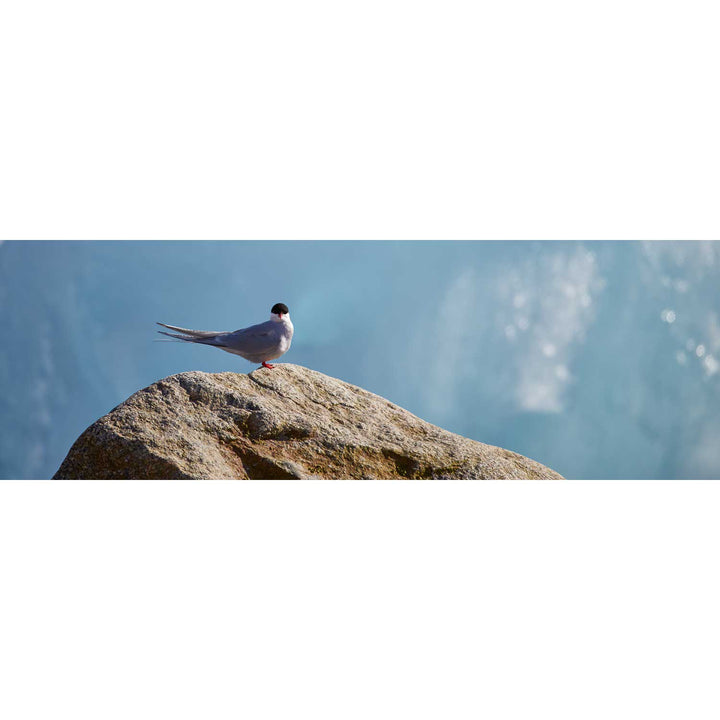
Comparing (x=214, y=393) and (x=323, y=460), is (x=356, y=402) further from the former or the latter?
(x=214, y=393)

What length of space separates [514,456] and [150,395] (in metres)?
2.76

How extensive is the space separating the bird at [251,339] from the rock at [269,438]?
0.50 ft

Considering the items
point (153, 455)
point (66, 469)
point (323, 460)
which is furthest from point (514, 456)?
point (66, 469)

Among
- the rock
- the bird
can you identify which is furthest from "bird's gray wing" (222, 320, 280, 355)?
the rock

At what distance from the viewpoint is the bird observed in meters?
5.05

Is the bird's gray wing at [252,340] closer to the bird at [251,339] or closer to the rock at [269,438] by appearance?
the bird at [251,339]

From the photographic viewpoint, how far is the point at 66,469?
4254 mm

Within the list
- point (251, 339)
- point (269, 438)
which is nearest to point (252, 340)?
point (251, 339)

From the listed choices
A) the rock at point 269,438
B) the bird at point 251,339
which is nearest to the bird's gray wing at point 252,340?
the bird at point 251,339

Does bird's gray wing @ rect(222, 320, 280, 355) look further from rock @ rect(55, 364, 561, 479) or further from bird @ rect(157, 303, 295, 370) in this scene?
rock @ rect(55, 364, 561, 479)

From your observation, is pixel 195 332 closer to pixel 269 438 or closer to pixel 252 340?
pixel 252 340

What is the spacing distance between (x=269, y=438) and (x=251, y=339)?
87 cm

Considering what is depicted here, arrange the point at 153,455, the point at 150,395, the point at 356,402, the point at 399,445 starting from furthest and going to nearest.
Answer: the point at 356,402, the point at 399,445, the point at 150,395, the point at 153,455

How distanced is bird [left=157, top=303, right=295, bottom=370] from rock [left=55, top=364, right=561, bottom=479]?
152mm
